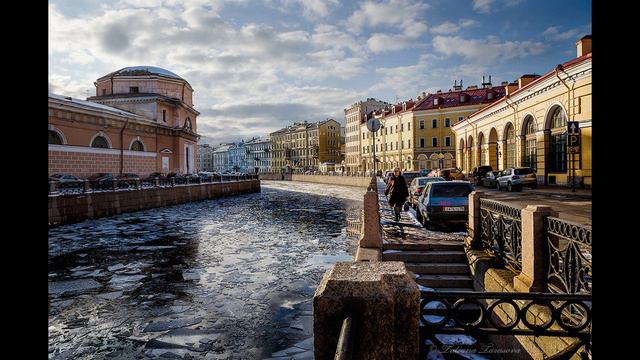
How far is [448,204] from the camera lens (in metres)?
11.8

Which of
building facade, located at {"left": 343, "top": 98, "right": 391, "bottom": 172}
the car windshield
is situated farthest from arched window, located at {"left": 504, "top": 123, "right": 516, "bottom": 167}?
building facade, located at {"left": 343, "top": 98, "right": 391, "bottom": 172}

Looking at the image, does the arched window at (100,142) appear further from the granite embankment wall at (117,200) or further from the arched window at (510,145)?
the arched window at (510,145)

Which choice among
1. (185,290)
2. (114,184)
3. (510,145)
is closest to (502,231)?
(185,290)

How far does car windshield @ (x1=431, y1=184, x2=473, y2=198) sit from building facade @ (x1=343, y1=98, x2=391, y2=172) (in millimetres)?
79322

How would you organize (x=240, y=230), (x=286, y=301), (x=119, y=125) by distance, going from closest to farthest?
(x=286, y=301), (x=240, y=230), (x=119, y=125)

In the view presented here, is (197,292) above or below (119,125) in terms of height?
below

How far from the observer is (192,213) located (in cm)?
2383

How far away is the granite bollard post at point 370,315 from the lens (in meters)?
2.38

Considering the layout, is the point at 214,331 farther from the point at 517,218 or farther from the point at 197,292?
the point at 517,218

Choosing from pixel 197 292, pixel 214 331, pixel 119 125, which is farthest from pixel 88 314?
pixel 119 125

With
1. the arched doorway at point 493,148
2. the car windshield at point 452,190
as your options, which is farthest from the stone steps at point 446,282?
the arched doorway at point 493,148
